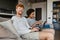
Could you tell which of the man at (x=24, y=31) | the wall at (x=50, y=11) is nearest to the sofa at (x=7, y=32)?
the man at (x=24, y=31)

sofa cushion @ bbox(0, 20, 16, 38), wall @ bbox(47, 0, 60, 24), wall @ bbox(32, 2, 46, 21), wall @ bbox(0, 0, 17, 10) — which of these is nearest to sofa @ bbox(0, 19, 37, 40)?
sofa cushion @ bbox(0, 20, 16, 38)

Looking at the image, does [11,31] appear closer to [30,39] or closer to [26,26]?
[30,39]

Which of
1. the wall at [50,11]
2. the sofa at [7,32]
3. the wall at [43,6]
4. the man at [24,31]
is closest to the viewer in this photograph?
the sofa at [7,32]

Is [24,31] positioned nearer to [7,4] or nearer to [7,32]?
[7,32]

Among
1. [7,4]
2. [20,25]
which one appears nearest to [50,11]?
[7,4]

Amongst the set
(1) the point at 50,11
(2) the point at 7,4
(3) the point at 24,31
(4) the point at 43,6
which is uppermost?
(2) the point at 7,4

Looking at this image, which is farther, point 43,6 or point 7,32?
point 43,6

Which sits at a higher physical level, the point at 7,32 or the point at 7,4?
the point at 7,4

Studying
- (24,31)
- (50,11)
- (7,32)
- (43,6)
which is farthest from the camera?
(43,6)

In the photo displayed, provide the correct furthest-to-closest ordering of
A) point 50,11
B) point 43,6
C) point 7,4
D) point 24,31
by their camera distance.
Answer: point 43,6, point 50,11, point 7,4, point 24,31

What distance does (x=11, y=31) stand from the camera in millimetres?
1931

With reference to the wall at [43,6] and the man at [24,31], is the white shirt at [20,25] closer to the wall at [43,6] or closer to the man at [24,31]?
the man at [24,31]

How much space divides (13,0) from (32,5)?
1.49 m

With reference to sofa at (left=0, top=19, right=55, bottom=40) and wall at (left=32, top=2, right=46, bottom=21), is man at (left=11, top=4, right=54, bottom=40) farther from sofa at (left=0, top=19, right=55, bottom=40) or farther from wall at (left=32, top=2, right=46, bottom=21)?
wall at (left=32, top=2, right=46, bottom=21)
